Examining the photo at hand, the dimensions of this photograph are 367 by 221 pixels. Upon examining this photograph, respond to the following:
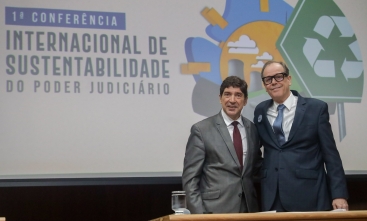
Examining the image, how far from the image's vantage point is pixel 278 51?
3.95 meters

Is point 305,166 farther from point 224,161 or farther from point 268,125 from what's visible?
point 224,161

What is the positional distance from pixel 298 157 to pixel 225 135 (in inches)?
16.7

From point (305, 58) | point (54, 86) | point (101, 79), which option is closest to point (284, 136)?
point (305, 58)

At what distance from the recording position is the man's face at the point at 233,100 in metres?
3.24

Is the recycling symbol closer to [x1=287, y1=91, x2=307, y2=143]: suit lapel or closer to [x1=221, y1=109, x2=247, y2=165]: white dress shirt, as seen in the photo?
[x1=287, y1=91, x2=307, y2=143]: suit lapel

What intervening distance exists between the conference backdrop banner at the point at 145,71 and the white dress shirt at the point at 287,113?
1.83ft

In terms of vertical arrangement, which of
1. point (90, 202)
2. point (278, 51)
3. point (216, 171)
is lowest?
point (90, 202)

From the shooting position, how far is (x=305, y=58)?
13.1 feet

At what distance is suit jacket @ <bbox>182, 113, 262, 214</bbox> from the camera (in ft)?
10.3

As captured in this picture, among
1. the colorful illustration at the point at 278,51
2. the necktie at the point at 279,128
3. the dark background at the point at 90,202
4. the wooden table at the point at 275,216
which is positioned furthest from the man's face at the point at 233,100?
the wooden table at the point at 275,216

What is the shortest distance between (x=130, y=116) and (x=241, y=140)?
79cm

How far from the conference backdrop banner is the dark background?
26cm

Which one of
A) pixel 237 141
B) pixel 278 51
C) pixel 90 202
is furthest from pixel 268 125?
pixel 90 202

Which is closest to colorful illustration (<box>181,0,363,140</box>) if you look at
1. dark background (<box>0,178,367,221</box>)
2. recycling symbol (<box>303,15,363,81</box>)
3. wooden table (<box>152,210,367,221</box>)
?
recycling symbol (<box>303,15,363,81</box>)
